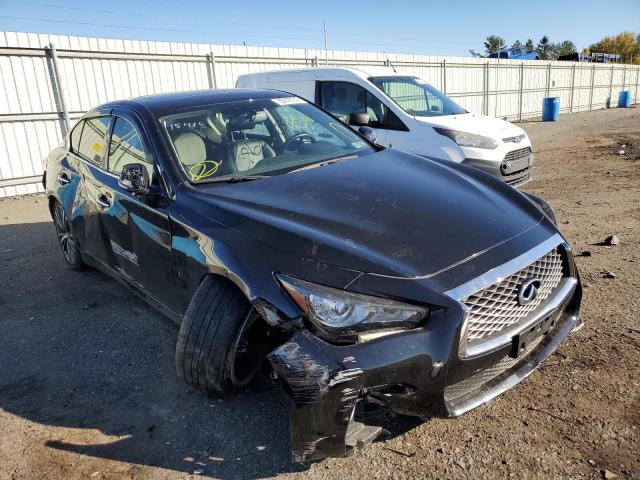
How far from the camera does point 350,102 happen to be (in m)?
7.56

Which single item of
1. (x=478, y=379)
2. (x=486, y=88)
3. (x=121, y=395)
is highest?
(x=486, y=88)

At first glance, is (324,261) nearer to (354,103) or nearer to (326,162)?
(326,162)

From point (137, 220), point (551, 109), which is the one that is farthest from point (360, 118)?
point (551, 109)

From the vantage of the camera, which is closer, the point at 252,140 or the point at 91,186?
the point at 252,140

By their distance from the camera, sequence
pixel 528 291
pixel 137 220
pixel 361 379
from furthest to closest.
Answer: pixel 137 220 < pixel 528 291 < pixel 361 379

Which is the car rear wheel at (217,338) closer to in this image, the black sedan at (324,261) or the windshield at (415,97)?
the black sedan at (324,261)

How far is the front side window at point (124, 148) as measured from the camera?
3.27 metres

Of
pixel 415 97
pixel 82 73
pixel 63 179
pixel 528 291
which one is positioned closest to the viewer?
pixel 528 291

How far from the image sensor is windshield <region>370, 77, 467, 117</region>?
7395 millimetres

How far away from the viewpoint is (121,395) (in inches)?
117

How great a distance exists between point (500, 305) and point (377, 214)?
742 millimetres

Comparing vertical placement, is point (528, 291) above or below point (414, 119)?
below

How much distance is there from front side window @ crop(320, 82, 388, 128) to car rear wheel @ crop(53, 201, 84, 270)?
3972mm

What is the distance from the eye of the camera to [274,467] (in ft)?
7.63
